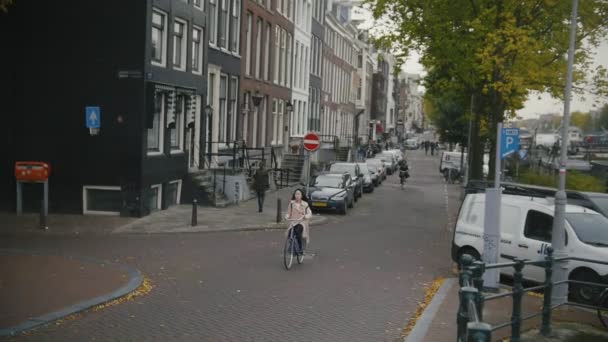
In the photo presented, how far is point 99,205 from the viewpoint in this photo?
70.6 feet

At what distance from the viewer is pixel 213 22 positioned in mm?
29609

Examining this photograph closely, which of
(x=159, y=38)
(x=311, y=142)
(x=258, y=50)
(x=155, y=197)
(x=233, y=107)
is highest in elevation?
(x=258, y=50)

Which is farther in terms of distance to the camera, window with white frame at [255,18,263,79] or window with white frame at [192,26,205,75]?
window with white frame at [255,18,263,79]

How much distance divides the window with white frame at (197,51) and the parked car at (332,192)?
6.22 metres

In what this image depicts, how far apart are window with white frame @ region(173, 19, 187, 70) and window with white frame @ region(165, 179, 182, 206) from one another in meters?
4.01

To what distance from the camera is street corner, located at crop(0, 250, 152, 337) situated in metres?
9.58

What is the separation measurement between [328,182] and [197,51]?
7180 mm

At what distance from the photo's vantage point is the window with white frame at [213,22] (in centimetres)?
2917

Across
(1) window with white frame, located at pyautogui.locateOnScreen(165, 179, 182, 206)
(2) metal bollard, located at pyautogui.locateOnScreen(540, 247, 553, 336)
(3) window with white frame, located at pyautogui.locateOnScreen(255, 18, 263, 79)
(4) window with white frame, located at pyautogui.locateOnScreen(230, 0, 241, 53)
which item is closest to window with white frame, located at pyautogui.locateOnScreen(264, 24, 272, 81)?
(3) window with white frame, located at pyautogui.locateOnScreen(255, 18, 263, 79)

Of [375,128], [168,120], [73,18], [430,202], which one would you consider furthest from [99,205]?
[375,128]

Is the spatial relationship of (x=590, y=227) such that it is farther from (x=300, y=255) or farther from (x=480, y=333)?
(x=480, y=333)

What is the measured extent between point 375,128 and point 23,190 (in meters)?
80.7

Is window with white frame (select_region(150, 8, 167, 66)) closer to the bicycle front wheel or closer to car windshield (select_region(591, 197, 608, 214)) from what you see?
the bicycle front wheel

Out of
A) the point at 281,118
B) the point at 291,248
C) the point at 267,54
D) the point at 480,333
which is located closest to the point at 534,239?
the point at 291,248
